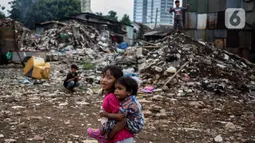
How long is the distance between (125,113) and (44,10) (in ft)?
103

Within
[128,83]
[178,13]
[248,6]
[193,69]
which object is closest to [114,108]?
[128,83]

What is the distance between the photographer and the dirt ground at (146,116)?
352 cm

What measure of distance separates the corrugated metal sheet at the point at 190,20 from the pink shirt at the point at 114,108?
13.1 metres

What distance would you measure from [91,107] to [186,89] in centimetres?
275

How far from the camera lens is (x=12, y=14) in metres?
33.0

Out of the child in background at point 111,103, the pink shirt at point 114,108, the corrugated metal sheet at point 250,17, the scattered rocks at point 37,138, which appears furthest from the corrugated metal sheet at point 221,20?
the pink shirt at point 114,108

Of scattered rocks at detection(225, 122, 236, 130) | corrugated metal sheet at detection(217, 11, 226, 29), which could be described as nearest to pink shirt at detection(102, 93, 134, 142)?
scattered rocks at detection(225, 122, 236, 130)

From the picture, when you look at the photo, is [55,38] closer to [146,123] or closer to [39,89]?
[39,89]

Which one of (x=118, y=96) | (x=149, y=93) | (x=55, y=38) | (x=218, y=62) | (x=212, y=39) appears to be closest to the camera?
(x=118, y=96)

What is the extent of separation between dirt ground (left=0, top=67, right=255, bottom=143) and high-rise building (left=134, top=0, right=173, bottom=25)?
37504 mm

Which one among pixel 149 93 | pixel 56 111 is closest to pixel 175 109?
pixel 149 93

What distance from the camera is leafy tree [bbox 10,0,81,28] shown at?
30641 mm

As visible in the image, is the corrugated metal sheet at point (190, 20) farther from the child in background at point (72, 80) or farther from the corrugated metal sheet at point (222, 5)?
the child in background at point (72, 80)

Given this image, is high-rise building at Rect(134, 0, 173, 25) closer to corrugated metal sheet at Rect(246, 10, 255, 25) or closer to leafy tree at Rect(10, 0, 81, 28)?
leafy tree at Rect(10, 0, 81, 28)
